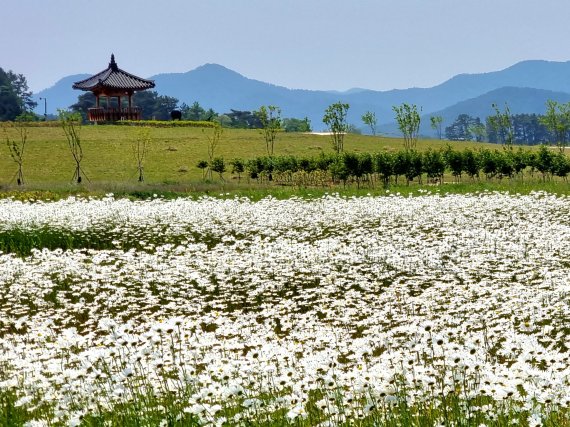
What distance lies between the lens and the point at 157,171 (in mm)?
57594

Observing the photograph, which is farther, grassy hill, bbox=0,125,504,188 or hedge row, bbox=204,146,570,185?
grassy hill, bbox=0,125,504,188

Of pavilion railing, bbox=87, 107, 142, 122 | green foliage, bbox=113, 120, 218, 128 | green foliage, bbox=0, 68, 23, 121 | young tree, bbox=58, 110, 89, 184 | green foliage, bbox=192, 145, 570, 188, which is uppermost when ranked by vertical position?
green foliage, bbox=0, 68, 23, 121

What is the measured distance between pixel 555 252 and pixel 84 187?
2838 centimetres

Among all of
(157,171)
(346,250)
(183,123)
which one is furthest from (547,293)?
(183,123)

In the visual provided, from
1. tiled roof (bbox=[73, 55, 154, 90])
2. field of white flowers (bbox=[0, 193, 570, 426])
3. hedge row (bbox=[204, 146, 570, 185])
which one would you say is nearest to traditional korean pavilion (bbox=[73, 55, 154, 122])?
tiled roof (bbox=[73, 55, 154, 90])

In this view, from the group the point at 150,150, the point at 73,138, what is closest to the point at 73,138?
the point at 73,138

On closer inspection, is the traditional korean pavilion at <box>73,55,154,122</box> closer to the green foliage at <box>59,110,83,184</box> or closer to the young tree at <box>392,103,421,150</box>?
the green foliage at <box>59,110,83,184</box>

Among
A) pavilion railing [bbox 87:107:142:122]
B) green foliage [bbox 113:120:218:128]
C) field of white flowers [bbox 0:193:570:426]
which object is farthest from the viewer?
pavilion railing [bbox 87:107:142:122]

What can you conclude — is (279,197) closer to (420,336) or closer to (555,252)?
(555,252)

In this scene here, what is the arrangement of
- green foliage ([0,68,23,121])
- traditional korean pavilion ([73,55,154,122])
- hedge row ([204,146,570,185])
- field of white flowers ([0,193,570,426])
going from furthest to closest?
green foliage ([0,68,23,121]) → traditional korean pavilion ([73,55,154,122]) → hedge row ([204,146,570,185]) → field of white flowers ([0,193,570,426])

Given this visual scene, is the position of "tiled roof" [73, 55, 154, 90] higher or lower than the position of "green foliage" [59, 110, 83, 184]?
higher

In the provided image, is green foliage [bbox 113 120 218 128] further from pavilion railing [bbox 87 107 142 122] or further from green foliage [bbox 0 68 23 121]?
green foliage [bbox 0 68 23 121]

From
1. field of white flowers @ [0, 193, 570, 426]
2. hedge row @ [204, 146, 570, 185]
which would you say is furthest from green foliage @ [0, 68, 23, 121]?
field of white flowers @ [0, 193, 570, 426]

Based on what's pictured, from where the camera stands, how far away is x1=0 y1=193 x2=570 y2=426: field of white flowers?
20.0ft
